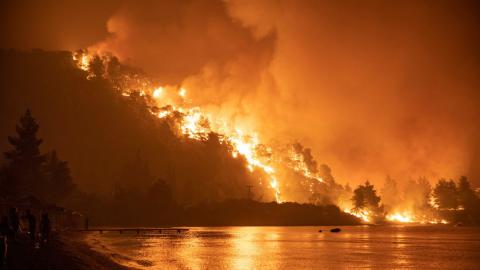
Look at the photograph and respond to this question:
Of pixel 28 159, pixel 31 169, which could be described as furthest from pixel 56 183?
pixel 28 159

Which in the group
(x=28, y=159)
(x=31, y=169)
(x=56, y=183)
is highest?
(x=28, y=159)

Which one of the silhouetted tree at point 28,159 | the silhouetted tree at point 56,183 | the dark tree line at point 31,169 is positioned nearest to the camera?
the dark tree line at point 31,169

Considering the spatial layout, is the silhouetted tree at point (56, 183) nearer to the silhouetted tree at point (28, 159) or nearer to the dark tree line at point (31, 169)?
the dark tree line at point (31, 169)

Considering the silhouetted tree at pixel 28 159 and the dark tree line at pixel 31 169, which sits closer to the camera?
the dark tree line at pixel 31 169

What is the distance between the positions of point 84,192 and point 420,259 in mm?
151799

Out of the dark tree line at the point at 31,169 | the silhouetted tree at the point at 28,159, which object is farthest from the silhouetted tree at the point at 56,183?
the silhouetted tree at the point at 28,159

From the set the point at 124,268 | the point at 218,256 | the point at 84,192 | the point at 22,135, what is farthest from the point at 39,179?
the point at 124,268

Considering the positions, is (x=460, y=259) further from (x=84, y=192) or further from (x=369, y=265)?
(x=84, y=192)

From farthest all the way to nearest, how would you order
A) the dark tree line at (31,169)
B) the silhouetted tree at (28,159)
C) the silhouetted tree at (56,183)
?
1. the silhouetted tree at (56,183)
2. the silhouetted tree at (28,159)
3. the dark tree line at (31,169)

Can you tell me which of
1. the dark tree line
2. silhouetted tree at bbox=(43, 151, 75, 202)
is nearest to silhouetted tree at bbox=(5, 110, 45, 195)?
the dark tree line

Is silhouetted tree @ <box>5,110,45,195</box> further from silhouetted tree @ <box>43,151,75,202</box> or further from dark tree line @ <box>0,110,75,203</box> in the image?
silhouetted tree @ <box>43,151,75,202</box>

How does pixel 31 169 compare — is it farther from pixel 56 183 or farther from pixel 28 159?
pixel 56 183

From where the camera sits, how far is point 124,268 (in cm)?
5122

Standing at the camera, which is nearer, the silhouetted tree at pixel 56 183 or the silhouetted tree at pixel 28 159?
the silhouetted tree at pixel 28 159
